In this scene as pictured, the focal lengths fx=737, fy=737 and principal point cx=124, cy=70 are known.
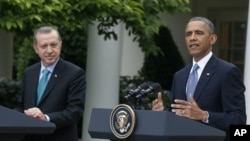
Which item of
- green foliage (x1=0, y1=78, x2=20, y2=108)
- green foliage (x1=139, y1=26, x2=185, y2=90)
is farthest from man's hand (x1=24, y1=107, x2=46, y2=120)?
green foliage (x1=139, y1=26, x2=185, y2=90)

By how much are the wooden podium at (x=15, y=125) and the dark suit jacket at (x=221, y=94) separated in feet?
3.21

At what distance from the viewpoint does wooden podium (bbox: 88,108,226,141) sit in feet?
13.1

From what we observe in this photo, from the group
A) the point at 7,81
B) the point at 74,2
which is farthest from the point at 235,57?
the point at 74,2

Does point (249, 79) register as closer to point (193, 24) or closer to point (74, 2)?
point (74, 2)

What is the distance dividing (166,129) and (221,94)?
710mm

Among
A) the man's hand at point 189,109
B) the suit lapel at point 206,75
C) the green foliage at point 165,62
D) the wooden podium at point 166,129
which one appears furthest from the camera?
the green foliage at point 165,62

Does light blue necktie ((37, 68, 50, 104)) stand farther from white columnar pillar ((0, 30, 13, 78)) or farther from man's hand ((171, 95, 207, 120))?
white columnar pillar ((0, 30, 13, 78))

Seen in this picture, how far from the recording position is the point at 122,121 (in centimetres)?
417

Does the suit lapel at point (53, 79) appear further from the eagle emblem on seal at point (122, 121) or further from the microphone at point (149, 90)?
the eagle emblem on seal at point (122, 121)

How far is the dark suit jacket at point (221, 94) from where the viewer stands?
4465 mm

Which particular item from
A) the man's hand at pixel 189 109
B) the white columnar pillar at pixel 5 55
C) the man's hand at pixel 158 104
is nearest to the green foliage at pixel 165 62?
the white columnar pillar at pixel 5 55

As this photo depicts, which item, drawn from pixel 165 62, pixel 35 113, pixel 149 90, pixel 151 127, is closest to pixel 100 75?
pixel 165 62

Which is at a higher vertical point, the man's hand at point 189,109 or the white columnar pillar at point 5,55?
the white columnar pillar at point 5,55

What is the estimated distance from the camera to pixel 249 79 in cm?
1005
